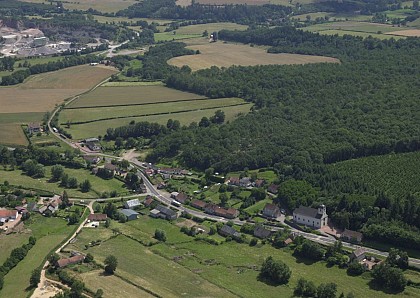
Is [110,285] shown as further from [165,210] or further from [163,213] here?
[165,210]

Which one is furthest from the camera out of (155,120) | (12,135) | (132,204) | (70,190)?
→ (155,120)

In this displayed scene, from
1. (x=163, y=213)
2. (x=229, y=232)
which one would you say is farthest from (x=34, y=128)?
(x=229, y=232)

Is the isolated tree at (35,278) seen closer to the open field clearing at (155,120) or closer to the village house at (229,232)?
the village house at (229,232)

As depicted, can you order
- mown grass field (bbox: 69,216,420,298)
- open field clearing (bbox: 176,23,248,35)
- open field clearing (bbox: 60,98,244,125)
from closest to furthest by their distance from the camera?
1. mown grass field (bbox: 69,216,420,298)
2. open field clearing (bbox: 60,98,244,125)
3. open field clearing (bbox: 176,23,248,35)

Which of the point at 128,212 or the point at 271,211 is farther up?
the point at 271,211

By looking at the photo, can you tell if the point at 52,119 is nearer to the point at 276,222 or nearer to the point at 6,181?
the point at 6,181

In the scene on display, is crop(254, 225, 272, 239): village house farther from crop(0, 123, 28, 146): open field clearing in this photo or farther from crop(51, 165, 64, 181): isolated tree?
crop(0, 123, 28, 146): open field clearing

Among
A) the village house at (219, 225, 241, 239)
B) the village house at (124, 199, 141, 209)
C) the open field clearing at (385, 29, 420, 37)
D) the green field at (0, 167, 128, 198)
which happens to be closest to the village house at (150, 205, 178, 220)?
the village house at (124, 199, 141, 209)
